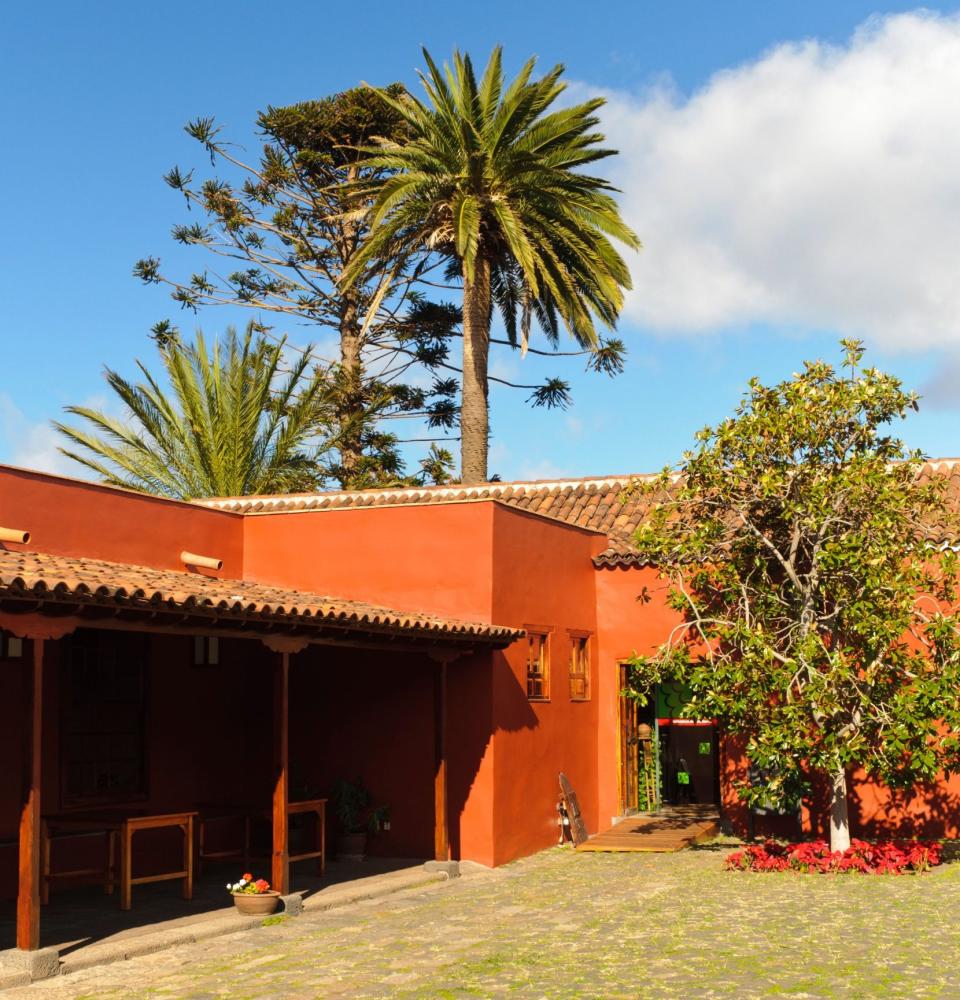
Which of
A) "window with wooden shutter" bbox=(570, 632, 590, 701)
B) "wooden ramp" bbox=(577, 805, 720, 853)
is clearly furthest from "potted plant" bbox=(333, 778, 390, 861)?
"window with wooden shutter" bbox=(570, 632, 590, 701)

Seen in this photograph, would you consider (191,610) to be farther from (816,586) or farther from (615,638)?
(615,638)

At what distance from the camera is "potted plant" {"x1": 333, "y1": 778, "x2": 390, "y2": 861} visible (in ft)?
50.0

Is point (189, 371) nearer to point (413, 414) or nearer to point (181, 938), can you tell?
point (413, 414)

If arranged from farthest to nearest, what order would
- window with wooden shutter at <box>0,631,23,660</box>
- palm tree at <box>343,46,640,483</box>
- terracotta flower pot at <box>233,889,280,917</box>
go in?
palm tree at <box>343,46,640,483</box> → window with wooden shutter at <box>0,631,23,660</box> → terracotta flower pot at <box>233,889,280,917</box>

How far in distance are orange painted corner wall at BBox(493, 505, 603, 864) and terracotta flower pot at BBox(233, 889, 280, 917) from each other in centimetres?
420

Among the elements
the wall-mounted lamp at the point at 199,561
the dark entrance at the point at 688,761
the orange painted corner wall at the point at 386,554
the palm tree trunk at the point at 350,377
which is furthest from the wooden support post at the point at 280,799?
the palm tree trunk at the point at 350,377

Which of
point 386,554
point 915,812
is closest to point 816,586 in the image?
point 915,812

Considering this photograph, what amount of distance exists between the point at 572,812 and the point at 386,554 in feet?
13.5

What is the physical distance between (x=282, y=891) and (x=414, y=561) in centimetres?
516

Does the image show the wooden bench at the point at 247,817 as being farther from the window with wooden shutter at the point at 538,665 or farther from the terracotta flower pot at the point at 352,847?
the window with wooden shutter at the point at 538,665

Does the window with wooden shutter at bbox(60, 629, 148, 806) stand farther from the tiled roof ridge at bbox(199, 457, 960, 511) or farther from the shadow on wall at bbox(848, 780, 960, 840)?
the shadow on wall at bbox(848, 780, 960, 840)

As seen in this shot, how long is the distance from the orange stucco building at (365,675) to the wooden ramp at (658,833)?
0.48 metres

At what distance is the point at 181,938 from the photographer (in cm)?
1040

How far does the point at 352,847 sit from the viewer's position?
49.9 ft
